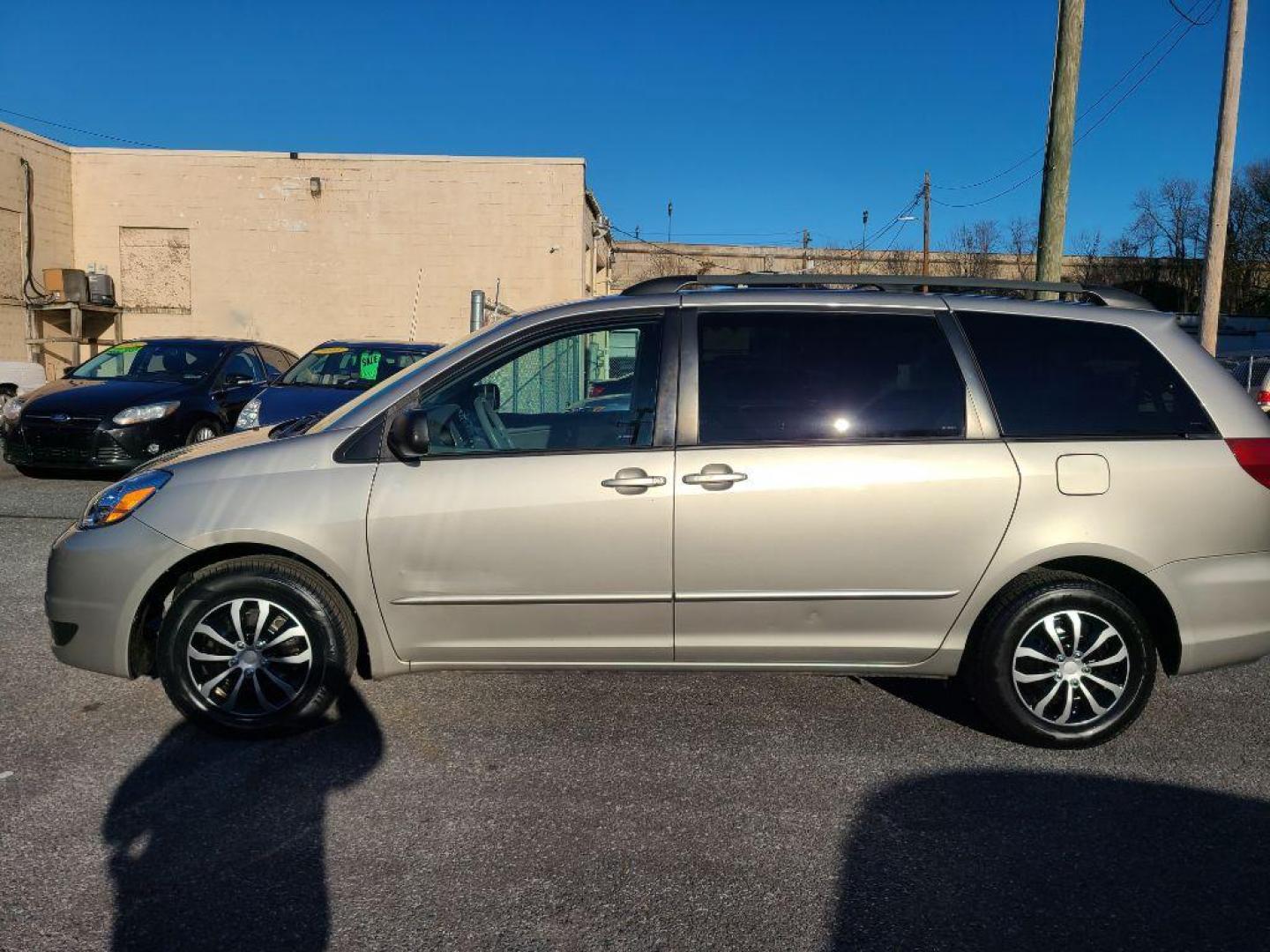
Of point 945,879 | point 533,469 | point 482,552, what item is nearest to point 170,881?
point 482,552

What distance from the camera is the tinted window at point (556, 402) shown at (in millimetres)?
3611

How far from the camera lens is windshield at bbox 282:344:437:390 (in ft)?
31.8

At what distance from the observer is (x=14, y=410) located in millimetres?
9234

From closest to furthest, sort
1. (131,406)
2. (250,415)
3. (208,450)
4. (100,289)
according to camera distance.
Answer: (208,450)
(250,415)
(131,406)
(100,289)

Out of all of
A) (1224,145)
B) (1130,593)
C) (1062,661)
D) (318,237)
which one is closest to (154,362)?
(1062,661)

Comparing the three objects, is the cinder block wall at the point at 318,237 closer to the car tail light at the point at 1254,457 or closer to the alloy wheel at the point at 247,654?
the alloy wheel at the point at 247,654

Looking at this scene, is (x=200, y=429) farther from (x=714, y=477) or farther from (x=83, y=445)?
(x=714, y=477)

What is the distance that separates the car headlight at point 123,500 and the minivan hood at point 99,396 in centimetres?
619

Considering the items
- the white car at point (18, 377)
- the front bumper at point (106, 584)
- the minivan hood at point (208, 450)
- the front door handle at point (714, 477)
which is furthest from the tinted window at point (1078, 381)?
the white car at point (18, 377)

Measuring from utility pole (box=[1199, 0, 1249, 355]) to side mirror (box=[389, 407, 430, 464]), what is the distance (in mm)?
12767

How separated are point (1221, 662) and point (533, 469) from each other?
2.74m

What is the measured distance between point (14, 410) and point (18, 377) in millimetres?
7710

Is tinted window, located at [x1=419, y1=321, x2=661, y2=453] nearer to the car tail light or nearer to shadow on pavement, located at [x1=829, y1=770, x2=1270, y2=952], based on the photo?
shadow on pavement, located at [x1=829, y1=770, x2=1270, y2=952]

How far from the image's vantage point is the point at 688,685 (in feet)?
14.0
